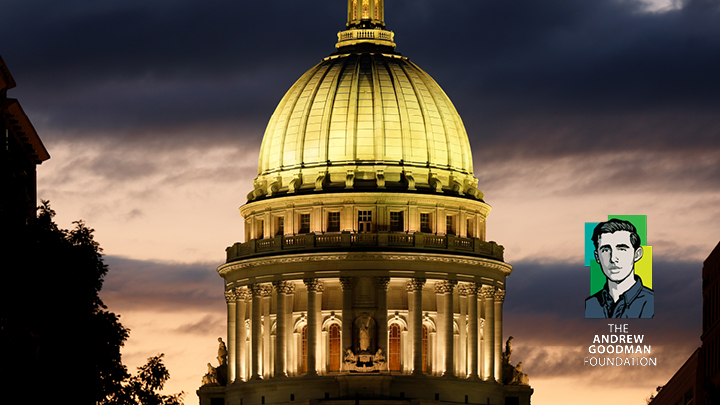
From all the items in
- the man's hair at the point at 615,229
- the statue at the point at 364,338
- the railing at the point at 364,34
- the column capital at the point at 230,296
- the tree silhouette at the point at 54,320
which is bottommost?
the tree silhouette at the point at 54,320

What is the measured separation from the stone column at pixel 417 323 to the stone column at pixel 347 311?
469 centimetres

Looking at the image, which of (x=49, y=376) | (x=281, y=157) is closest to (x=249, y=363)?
(x=281, y=157)

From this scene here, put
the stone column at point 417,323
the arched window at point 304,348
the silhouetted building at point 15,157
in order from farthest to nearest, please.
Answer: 1. the arched window at point 304,348
2. the stone column at point 417,323
3. the silhouetted building at point 15,157

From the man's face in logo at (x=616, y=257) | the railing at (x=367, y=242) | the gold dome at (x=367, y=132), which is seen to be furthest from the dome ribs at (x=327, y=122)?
the man's face in logo at (x=616, y=257)

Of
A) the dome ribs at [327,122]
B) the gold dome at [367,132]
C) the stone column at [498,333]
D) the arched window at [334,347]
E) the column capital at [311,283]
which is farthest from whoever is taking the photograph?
the dome ribs at [327,122]

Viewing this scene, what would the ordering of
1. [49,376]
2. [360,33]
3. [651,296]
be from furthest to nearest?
[360,33] → [651,296] → [49,376]

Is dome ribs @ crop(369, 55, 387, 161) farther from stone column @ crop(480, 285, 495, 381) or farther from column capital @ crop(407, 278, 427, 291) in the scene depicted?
stone column @ crop(480, 285, 495, 381)

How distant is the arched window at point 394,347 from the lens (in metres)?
154

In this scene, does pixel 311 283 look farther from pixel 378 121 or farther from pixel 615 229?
pixel 615 229

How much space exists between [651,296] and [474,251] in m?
20.8

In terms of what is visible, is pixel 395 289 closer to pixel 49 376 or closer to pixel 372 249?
pixel 372 249

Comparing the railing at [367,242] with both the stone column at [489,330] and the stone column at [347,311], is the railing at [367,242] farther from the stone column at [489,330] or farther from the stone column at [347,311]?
the stone column at [489,330]

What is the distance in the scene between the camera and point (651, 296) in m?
139

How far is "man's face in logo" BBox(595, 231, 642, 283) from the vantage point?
138 meters
